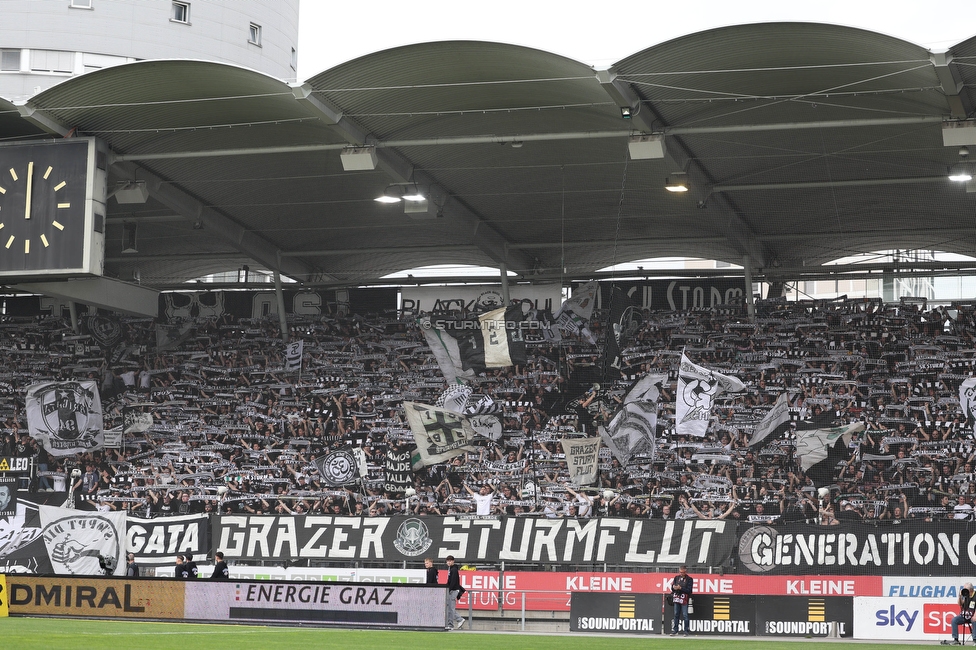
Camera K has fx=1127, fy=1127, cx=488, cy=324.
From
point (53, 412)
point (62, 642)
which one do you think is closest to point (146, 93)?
point (62, 642)

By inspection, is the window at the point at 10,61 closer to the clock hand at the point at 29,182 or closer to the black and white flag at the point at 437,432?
the clock hand at the point at 29,182

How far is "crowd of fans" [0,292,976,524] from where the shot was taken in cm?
2625

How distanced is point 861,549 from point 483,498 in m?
9.09

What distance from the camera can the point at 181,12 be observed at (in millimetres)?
44594

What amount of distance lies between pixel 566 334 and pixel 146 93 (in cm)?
1367

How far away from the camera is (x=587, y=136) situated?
21.3 m

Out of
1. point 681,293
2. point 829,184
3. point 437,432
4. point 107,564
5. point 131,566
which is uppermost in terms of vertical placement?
point 829,184

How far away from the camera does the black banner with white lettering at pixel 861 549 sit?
22.0m

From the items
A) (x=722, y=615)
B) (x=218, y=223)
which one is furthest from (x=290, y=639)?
(x=218, y=223)

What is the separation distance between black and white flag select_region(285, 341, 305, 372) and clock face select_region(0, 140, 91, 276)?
33.3ft

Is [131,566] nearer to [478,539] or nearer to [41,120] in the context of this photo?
[478,539]

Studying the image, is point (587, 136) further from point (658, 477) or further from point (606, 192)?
point (658, 477)

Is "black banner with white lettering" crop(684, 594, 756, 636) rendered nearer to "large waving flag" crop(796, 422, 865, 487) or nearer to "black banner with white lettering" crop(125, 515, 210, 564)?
"large waving flag" crop(796, 422, 865, 487)

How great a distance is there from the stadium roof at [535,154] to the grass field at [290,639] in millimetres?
9044
